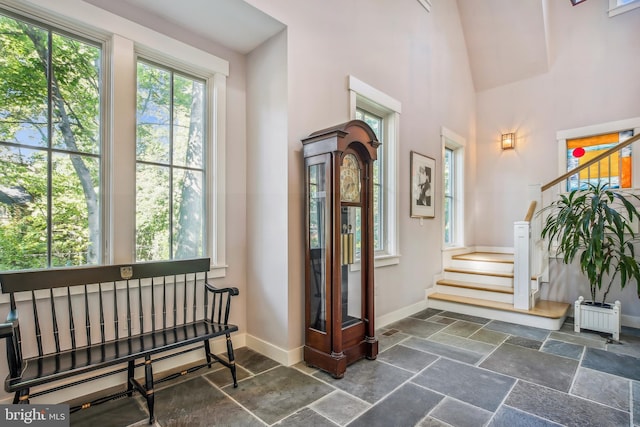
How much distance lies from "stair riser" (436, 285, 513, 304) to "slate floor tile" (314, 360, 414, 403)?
2.18 metres

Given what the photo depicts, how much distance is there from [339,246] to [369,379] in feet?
3.31

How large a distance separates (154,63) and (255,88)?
2.74 feet

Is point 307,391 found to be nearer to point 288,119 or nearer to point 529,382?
point 529,382

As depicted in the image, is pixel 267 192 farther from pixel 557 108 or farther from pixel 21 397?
pixel 557 108

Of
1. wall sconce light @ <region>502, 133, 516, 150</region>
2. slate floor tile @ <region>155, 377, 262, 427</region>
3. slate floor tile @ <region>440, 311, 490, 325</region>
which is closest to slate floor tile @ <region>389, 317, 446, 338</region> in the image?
slate floor tile @ <region>440, 311, 490, 325</region>

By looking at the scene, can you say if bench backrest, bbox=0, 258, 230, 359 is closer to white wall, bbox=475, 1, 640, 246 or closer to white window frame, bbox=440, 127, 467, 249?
white window frame, bbox=440, 127, 467, 249

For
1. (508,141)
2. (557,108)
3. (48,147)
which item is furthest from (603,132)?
(48,147)

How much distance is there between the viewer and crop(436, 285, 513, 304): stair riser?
3.97 meters

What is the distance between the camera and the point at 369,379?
2.38 meters

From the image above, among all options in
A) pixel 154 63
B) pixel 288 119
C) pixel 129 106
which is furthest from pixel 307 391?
pixel 154 63

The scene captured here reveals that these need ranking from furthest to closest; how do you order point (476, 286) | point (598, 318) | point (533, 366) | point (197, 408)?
point (476, 286)
point (598, 318)
point (533, 366)
point (197, 408)

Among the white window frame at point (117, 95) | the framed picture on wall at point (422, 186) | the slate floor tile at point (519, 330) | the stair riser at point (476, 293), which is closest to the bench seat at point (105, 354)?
the white window frame at point (117, 95)

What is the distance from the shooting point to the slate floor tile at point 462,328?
339 centimetres

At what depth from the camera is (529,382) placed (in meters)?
2.35
